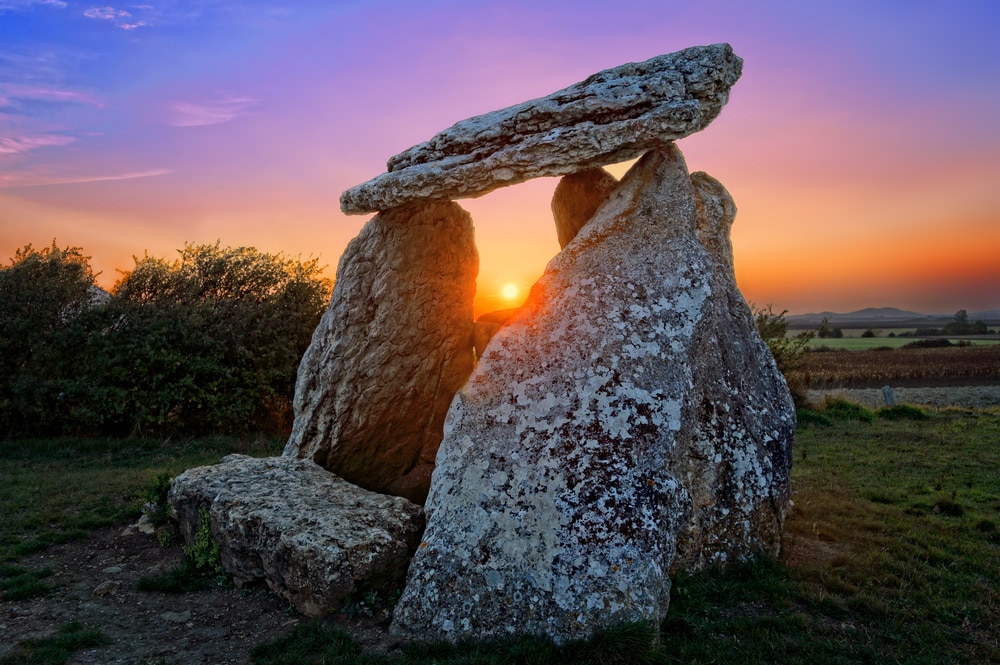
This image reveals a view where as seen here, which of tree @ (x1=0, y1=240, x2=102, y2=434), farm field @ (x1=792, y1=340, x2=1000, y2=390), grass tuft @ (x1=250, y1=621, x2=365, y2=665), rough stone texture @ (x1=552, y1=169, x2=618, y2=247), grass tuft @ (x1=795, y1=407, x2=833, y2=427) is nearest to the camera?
grass tuft @ (x1=250, y1=621, x2=365, y2=665)

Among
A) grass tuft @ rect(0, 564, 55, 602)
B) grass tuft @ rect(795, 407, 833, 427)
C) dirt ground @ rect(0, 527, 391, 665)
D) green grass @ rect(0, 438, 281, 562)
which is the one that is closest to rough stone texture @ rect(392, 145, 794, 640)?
dirt ground @ rect(0, 527, 391, 665)

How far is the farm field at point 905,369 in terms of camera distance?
3192cm

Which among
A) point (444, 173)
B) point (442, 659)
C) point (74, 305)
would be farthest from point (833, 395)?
point (74, 305)

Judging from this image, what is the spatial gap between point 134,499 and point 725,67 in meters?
10.6

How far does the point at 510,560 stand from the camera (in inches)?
249

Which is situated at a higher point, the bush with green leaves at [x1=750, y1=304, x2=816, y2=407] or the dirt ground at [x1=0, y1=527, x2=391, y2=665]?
the bush with green leaves at [x1=750, y1=304, x2=816, y2=407]

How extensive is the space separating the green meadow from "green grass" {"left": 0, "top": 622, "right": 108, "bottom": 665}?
33mm

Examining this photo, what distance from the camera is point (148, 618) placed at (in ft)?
22.8

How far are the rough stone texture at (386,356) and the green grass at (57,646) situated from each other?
12.1ft

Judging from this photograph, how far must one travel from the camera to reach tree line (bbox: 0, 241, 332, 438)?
598 inches

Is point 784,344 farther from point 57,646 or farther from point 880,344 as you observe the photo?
point 880,344

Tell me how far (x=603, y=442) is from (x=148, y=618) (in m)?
4.96

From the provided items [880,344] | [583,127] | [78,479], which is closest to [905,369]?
[880,344]

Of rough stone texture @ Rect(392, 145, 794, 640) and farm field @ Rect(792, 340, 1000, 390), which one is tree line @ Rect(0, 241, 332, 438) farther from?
farm field @ Rect(792, 340, 1000, 390)
